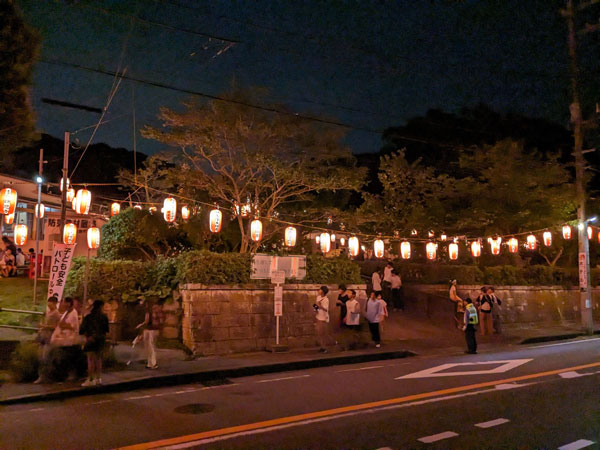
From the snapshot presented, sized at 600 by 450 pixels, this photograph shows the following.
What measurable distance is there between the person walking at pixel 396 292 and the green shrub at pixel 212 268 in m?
8.30

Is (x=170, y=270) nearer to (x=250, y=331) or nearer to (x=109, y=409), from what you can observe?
(x=250, y=331)

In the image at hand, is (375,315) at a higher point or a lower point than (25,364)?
higher

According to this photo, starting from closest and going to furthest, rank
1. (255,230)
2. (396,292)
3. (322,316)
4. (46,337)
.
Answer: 1. (46,337)
2. (322,316)
3. (255,230)
4. (396,292)

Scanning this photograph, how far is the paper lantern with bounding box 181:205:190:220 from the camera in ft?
61.1

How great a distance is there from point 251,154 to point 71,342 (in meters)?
8.75

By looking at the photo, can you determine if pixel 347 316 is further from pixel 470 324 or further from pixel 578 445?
pixel 578 445

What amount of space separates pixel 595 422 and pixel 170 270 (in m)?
11.8

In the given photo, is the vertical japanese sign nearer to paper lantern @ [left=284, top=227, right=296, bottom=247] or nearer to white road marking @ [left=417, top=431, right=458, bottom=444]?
paper lantern @ [left=284, top=227, right=296, bottom=247]

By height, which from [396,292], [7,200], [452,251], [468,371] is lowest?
[468,371]

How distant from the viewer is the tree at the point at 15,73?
972cm

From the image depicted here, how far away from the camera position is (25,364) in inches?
418

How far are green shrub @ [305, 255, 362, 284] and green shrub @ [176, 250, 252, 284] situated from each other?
96.3 inches

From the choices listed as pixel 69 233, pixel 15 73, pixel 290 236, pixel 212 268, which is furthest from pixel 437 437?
pixel 69 233

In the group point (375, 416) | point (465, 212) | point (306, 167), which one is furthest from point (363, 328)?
point (375, 416)
